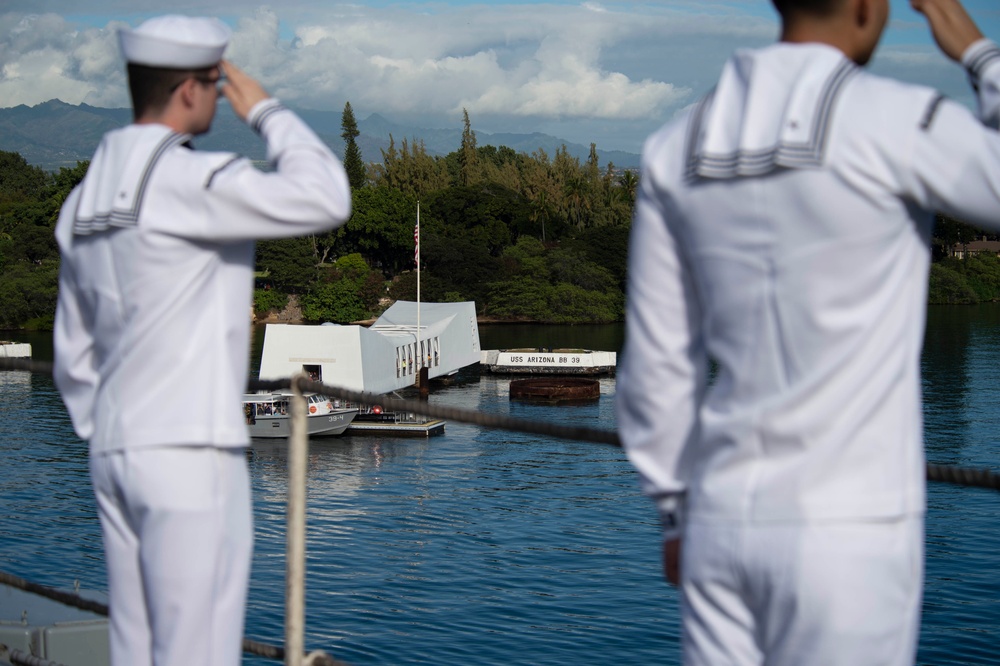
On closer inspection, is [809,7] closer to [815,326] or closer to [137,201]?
[815,326]

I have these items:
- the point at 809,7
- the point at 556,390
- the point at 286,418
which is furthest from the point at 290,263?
the point at 809,7

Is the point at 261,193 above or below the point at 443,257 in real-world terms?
below

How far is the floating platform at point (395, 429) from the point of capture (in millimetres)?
40562

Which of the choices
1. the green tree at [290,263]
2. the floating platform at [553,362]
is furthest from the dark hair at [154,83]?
the green tree at [290,263]

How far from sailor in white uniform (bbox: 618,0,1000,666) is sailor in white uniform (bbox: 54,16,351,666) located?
781 mm

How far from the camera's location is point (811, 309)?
1445 millimetres

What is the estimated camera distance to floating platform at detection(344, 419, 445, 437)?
40.6 meters

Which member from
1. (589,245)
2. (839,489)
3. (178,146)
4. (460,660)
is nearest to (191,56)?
(178,146)

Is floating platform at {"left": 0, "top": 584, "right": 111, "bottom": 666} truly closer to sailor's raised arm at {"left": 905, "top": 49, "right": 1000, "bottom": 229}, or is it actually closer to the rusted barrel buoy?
sailor's raised arm at {"left": 905, "top": 49, "right": 1000, "bottom": 229}

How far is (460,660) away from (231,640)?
702 inches

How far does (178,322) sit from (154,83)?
463 millimetres

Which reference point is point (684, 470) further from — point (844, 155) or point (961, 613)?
point (961, 613)

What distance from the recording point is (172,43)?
6.59 feet

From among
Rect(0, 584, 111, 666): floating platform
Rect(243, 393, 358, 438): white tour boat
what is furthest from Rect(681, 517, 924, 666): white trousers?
Rect(243, 393, 358, 438): white tour boat
